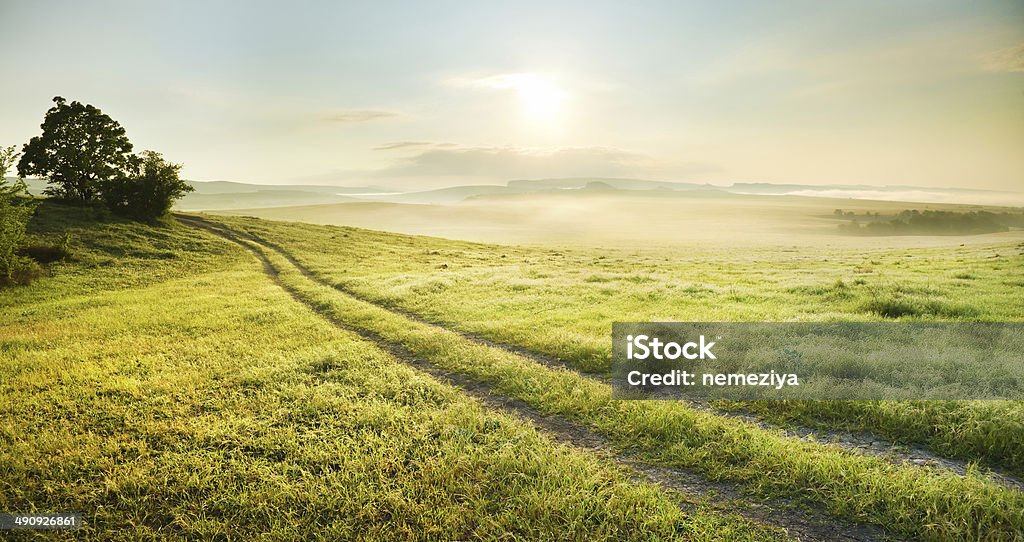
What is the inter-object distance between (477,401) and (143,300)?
882 inches

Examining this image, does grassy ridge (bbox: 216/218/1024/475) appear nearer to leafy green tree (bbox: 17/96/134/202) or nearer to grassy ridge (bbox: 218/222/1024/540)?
grassy ridge (bbox: 218/222/1024/540)

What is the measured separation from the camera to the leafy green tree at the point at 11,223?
849 inches

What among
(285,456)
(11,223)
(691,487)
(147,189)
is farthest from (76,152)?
(691,487)

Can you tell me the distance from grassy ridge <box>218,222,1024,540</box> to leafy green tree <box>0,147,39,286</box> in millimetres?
27496

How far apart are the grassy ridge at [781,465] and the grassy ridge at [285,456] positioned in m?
1.04

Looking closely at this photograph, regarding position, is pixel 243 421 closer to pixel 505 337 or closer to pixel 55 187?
pixel 505 337

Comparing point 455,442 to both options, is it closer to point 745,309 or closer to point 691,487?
point 691,487

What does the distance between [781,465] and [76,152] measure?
6630 centimetres

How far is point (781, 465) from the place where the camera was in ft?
20.4

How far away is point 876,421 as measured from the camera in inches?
291

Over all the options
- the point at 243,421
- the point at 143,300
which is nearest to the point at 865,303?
the point at 243,421

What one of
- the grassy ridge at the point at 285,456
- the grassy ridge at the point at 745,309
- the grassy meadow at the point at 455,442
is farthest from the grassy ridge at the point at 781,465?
the grassy ridge at the point at 745,309

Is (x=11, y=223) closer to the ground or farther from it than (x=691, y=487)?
farther from it

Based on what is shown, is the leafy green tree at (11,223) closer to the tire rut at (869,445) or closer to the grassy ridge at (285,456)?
the grassy ridge at (285,456)
